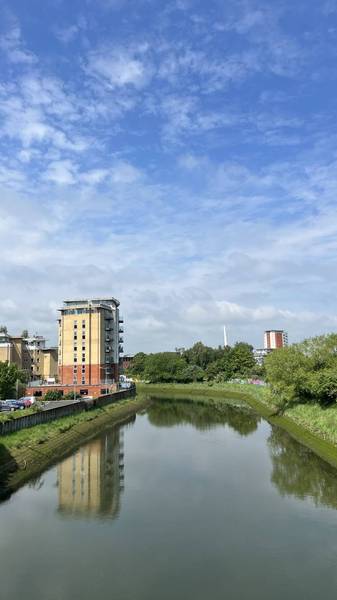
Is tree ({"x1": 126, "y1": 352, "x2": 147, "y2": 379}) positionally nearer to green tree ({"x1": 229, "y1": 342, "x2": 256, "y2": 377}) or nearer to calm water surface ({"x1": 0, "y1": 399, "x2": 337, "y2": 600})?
green tree ({"x1": 229, "y1": 342, "x2": 256, "y2": 377})

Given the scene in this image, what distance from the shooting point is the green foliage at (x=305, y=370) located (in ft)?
184

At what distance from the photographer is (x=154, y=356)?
14762cm

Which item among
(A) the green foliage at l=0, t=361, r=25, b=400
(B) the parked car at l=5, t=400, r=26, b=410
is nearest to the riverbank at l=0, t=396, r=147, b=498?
(B) the parked car at l=5, t=400, r=26, b=410

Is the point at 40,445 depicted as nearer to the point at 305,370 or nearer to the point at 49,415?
A: the point at 49,415

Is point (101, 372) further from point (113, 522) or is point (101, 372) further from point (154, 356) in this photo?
point (113, 522)

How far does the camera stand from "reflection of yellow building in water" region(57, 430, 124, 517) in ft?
101

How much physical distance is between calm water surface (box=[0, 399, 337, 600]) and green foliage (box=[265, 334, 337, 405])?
10723mm

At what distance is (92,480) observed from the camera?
37469 millimetres

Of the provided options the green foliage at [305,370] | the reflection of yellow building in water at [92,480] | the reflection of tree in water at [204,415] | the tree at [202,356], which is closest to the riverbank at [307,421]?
the green foliage at [305,370]

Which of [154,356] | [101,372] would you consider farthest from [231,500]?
[154,356]

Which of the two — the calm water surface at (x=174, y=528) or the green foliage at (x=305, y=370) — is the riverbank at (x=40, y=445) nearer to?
the calm water surface at (x=174, y=528)

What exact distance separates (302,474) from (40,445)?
72.4ft

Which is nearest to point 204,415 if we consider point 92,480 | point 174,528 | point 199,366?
point 92,480

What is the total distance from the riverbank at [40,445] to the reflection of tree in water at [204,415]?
12.0 m
